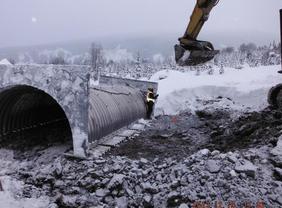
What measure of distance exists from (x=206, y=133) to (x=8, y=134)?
679cm

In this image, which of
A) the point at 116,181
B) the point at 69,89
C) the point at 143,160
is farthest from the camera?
the point at 69,89

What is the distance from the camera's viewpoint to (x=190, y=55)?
10727mm

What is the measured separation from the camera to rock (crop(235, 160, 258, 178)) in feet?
22.1

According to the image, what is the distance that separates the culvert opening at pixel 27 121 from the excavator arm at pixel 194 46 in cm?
460

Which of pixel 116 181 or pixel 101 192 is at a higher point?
pixel 116 181

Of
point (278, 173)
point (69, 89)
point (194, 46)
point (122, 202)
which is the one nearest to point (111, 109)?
point (69, 89)

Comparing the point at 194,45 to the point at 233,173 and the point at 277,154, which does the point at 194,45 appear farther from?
the point at 233,173

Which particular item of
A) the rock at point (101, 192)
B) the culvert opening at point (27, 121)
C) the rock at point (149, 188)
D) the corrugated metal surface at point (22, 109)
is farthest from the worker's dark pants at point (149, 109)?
the rock at point (101, 192)

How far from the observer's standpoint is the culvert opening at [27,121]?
32.8ft

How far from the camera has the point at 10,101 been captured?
10039mm

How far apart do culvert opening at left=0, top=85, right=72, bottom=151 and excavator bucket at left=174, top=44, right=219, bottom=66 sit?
449cm

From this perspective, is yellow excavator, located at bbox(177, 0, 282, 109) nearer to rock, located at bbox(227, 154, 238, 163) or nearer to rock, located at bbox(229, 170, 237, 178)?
rock, located at bbox(227, 154, 238, 163)

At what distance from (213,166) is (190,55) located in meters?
4.67

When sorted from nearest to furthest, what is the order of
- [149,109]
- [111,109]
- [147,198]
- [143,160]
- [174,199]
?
1. [174,199]
2. [147,198]
3. [143,160]
4. [111,109]
5. [149,109]
